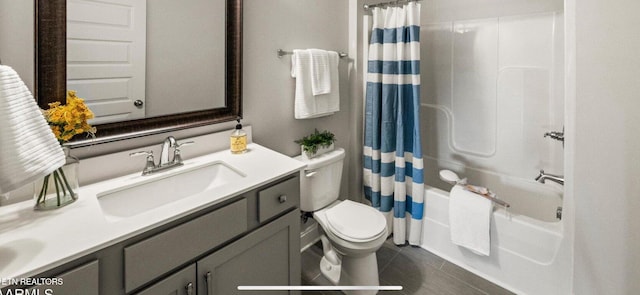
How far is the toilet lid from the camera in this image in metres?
1.63

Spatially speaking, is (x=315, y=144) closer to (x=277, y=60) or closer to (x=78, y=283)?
(x=277, y=60)

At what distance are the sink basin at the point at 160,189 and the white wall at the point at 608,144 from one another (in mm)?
1644

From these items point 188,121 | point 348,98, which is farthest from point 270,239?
point 348,98

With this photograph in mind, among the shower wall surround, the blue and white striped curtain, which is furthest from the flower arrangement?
the shower wall surround

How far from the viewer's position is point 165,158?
1.36 m

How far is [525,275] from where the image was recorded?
5.80ft

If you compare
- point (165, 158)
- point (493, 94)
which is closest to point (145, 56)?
point (165, 158)

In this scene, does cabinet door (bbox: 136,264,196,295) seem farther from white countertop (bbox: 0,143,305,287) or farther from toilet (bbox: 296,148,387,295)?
toilet (bbox: 296,148,387,295)

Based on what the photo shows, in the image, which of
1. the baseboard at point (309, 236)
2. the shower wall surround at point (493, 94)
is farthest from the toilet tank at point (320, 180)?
the shower wall surround at point (493, 94)

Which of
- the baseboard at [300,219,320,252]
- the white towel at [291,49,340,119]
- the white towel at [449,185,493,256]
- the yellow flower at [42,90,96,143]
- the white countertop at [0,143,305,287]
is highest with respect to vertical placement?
the white towel at [291,49,340,119]

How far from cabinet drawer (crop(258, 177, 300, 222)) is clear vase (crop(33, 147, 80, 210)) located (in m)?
0.63

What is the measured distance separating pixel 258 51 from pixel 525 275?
2.01 m

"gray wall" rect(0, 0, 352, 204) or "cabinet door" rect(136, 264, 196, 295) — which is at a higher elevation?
"gray wall" rect(0, 0, 352, 204)

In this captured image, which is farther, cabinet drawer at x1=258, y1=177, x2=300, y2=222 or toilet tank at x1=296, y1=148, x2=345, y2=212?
toilet tank at x1=296, y1=148, x2=345, y2=212
